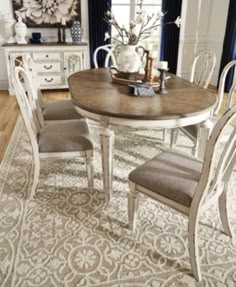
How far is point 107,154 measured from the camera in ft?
6.18

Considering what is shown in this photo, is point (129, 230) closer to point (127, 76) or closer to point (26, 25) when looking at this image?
point (127, 76)

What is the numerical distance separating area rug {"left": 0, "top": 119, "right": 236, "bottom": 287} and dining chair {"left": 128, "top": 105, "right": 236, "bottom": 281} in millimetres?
141

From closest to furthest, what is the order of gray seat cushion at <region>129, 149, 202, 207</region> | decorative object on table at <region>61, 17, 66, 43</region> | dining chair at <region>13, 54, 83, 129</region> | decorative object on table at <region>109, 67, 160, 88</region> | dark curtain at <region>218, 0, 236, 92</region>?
gray seat cushion at <region>129, 149, 202, 207</region> < decorative object on table at <region>109, 67, 160, 88</region> < dining chair at <region>13, 54, 83, 129</region> < dark curtain at <region>218, 0, 236, 92</region> < decorative object on table at <region>61, 17, 66, 43</region>

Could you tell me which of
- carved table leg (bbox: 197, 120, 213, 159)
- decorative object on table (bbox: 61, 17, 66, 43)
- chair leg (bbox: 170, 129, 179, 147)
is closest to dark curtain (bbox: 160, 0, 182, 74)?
decorative object on table (bbox: 61, 17, 66, 43)

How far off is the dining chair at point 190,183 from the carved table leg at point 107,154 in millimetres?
326

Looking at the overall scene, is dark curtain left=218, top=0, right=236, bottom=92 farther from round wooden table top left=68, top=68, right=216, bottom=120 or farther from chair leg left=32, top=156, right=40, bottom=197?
chair leg left=32, top=156, right=40, bottom=197

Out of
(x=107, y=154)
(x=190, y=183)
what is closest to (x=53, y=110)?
(x=107, y=154)

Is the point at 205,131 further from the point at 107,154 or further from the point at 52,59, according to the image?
the point at 52,59

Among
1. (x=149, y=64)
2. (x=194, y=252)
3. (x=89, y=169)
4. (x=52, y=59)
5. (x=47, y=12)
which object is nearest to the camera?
(x=194, y=252)

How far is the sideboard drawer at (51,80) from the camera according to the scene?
482 centimetres

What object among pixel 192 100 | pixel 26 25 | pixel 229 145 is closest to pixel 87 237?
pixel 229 145

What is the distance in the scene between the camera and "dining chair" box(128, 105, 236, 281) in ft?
4.29

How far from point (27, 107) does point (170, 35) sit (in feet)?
13.7

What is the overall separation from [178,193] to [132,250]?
48 cm
